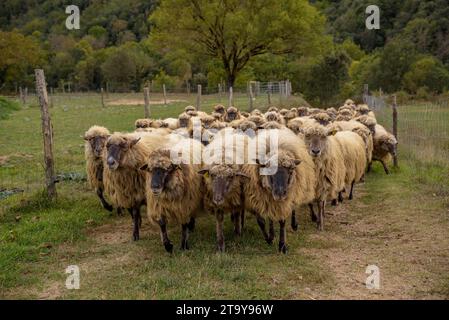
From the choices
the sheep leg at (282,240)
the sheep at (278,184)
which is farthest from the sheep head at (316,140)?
the sheep leg at (282,240)

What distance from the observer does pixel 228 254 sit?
245 inches

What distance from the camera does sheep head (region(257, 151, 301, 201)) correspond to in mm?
6098

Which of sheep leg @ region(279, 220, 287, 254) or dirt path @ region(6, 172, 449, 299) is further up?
sheep leg @ region(279, 220, 287, 254)

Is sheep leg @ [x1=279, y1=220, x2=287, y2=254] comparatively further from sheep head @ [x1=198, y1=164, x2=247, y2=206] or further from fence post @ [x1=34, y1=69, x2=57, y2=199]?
fence post @ [x1=34, y1=69, x2=57, y2=199]

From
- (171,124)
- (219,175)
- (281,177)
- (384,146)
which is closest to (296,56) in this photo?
(384,146)

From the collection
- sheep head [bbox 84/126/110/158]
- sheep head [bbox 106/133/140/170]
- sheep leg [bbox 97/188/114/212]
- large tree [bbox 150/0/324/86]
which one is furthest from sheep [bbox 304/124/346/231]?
large tree [bbox 150/0/324/86]

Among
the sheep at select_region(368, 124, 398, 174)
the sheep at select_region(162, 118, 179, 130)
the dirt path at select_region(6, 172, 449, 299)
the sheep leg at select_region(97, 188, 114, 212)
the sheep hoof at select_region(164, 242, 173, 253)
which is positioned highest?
the sheep at select_region(162, 118, 179, 130)

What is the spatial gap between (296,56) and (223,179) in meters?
38.2

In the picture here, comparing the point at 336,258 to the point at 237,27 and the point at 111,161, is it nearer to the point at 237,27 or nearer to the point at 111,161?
the point at 111,161

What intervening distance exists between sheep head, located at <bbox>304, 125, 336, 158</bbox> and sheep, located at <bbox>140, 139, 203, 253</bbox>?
208 centimetres

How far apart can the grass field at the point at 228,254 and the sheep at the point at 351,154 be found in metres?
0.50

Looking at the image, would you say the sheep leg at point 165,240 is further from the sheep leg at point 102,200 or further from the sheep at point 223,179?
the sheep leg at point 102,200

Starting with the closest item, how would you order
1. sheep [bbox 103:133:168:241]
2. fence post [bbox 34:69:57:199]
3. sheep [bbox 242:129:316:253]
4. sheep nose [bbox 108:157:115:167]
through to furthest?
1. sheep [bbox 242:129:316:253]
2. sheep nose [bbox 108:157:115:167]
3. sheep [bbox 103:133:168:241]
4. fence post [bbox 34:69:57:199]

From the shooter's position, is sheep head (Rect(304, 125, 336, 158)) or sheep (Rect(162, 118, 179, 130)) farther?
sheep (Rect(162, 118, 179, 130))
